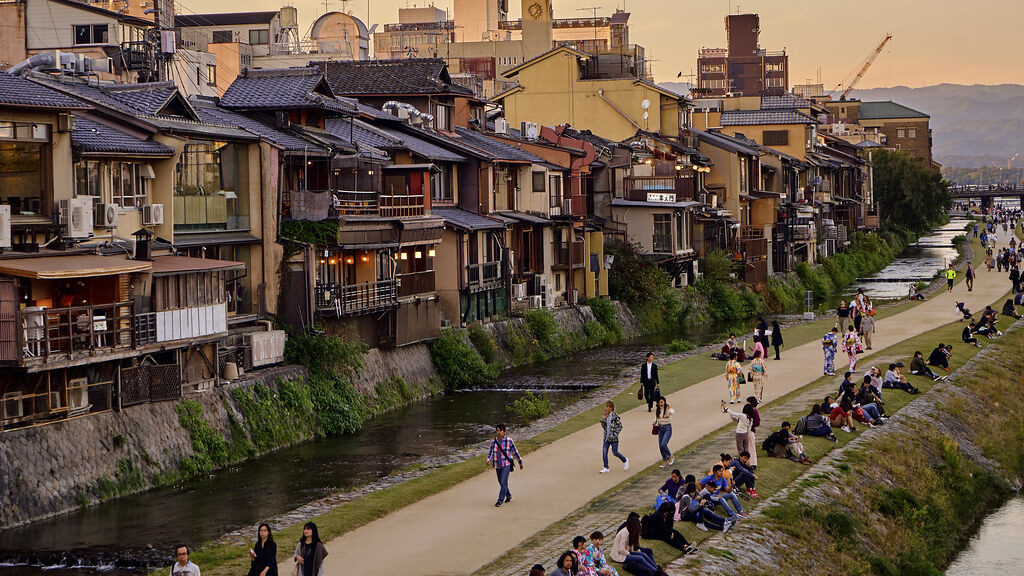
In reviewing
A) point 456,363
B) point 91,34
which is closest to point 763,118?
point 91,34

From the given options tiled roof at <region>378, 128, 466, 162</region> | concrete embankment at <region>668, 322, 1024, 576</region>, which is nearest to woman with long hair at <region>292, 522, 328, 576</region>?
concrete embankment at <region>668, 322, 1024, 576</region>

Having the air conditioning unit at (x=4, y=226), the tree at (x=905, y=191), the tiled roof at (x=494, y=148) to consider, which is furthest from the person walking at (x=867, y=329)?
the tree at (x=905, y=191)

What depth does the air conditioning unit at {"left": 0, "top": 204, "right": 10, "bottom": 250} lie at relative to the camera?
28.2 m

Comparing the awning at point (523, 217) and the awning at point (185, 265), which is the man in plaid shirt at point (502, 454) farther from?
the awning at point (523, 217)

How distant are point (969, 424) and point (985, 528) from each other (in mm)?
7182

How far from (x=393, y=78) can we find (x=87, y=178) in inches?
1104

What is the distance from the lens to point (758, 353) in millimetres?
38719

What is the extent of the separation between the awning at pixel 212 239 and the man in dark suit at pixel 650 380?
41.5 ft

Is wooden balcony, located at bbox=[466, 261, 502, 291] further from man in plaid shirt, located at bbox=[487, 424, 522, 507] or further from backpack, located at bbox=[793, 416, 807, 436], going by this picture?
man in plaid shirt, located at bbox=[487, 424, 522, 507]

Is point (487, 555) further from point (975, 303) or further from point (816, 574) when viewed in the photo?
point (975, 303)

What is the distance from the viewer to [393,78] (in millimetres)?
58344

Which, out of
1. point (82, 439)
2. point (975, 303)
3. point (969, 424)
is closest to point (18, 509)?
point (82, 439)

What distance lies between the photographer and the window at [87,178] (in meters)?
31.3

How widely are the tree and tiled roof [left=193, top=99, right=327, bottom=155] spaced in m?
99.1
